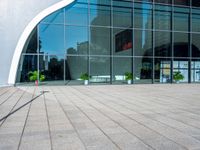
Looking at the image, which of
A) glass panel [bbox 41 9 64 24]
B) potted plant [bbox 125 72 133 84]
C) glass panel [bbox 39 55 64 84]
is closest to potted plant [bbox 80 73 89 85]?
glass panel [bbox 39 55 64 84]

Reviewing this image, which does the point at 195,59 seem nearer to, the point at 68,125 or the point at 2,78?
the point at 2,78

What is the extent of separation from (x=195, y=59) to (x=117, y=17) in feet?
→ 33.9

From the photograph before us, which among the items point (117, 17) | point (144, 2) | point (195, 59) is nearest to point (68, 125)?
point (117, 17)

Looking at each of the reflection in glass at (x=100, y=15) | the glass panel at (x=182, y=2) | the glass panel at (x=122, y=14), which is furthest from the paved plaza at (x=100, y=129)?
the glass panel at (x=182, y=2)

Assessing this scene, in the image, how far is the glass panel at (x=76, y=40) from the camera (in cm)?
2203

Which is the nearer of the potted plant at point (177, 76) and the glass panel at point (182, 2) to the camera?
the glass panel at point (182, 2)

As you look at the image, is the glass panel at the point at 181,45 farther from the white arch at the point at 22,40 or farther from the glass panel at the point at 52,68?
the white arch at the point at 22,40

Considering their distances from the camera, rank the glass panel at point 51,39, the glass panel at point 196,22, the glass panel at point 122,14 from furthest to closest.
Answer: the glass panel at point 196,22
the glass panel at point 122,14
the glass panel at point 51,39

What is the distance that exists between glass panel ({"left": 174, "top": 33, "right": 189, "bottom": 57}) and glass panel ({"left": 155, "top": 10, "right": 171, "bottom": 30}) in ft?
4.77

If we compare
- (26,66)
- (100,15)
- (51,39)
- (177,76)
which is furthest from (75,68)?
(177,76)

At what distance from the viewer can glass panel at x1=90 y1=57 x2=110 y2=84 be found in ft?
74.4

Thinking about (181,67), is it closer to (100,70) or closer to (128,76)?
(128,76)

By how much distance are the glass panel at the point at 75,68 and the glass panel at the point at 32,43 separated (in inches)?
124

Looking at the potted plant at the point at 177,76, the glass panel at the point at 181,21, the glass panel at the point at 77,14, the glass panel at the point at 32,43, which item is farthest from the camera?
the glass panel at the point at 181,21
